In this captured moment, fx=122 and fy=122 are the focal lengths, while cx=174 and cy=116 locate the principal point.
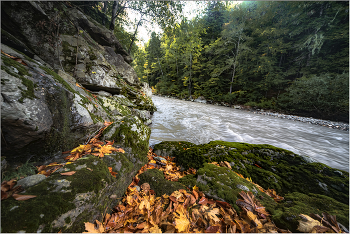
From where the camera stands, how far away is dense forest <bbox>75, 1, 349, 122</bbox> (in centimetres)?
965

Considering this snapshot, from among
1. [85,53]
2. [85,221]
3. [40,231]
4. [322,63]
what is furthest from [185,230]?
[322,63]

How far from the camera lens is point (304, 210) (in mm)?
1546

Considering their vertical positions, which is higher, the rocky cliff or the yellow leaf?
the rocky cliff

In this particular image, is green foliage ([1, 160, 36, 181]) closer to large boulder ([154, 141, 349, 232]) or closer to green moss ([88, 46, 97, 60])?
large boulder ([154, 141, 349, 232])

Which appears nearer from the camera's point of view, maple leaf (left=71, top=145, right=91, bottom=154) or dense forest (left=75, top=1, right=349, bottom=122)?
maple leaf (left=71, top=145, right=91, bottom=154)

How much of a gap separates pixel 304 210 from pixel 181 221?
5.17 ft

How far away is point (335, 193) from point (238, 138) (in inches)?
151

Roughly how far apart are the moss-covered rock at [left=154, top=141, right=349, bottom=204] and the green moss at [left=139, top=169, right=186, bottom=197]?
40.5 inches

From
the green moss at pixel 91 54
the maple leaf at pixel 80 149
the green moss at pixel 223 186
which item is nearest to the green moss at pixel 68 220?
the maple leaf at pixel 80 149

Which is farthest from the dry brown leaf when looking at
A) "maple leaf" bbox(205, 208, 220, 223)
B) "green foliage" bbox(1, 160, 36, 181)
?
"green foliage" bbox(1, 160, 36, 181)

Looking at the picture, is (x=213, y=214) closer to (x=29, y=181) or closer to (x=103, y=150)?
(x=103, y=150)

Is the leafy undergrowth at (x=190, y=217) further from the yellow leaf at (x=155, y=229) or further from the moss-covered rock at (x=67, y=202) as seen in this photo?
the moss-covered rock at (x=67, y=202)

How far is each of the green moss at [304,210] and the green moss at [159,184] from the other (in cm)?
122

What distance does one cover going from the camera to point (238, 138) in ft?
19.2
